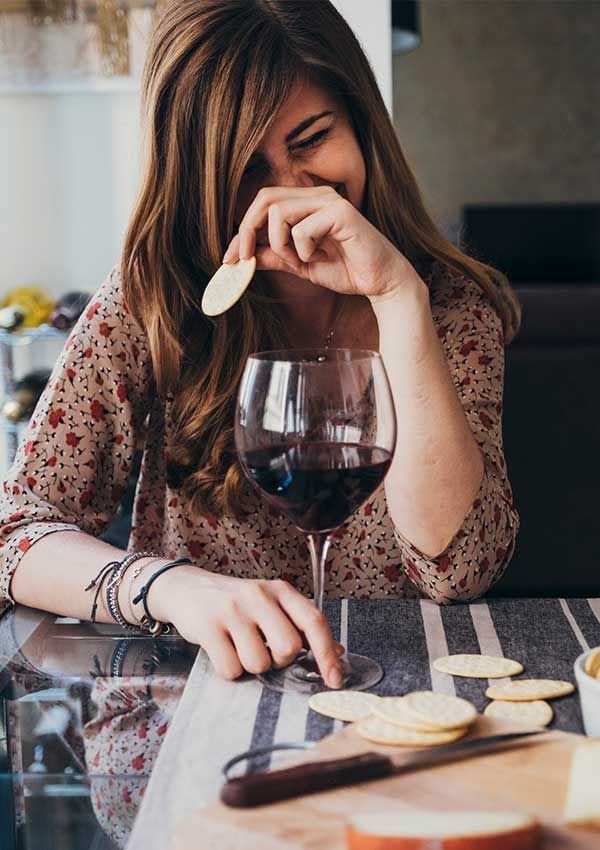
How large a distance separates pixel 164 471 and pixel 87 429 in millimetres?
166

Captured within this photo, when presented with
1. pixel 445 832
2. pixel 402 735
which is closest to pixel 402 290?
pixel 402 735

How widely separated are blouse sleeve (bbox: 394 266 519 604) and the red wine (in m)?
0.30

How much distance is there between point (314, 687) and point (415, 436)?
1.35ft

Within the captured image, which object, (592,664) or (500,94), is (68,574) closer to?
(592,664)

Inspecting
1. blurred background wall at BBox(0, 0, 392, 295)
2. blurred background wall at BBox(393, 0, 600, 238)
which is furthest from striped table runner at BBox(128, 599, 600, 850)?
blurred background wall at BBox(393, 0, 600, 238)

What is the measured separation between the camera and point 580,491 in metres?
2.07

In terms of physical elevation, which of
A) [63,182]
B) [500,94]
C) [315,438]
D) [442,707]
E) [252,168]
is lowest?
[500,94]

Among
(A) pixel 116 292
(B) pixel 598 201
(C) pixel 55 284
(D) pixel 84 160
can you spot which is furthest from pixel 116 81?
(B) pixel 598 201

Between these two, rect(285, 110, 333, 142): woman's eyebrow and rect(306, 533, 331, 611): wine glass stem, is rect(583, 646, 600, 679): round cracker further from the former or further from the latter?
rect(285, 110, 333, 142): woman's eyebrow

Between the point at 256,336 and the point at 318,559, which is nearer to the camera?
the point at 318,559

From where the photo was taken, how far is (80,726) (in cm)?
79

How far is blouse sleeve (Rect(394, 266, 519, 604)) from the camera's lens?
3.78ft

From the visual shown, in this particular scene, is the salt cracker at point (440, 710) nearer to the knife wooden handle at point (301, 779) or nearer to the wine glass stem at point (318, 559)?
the knife wooden handle at point (301, 779)

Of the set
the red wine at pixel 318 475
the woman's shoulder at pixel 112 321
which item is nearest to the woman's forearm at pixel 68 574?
the red wine at pixel 318 475
